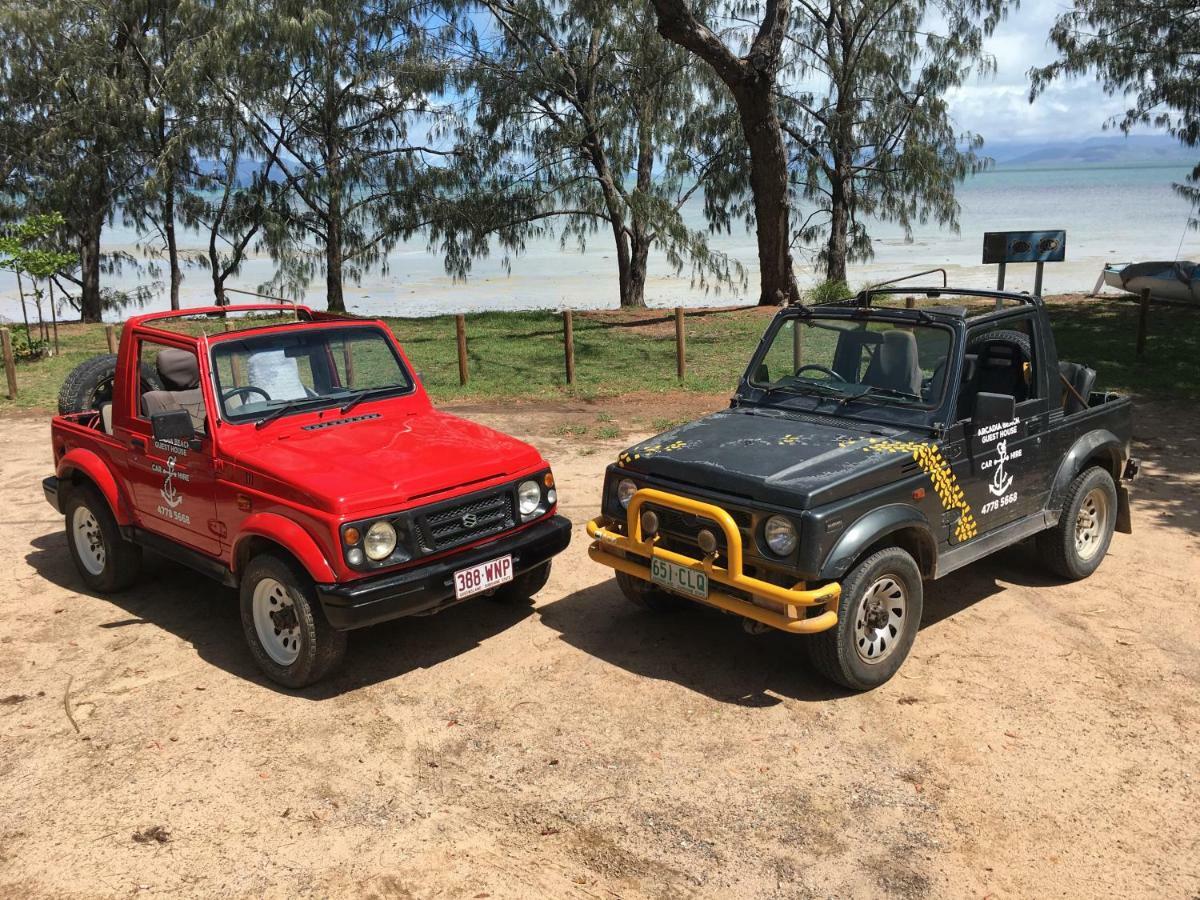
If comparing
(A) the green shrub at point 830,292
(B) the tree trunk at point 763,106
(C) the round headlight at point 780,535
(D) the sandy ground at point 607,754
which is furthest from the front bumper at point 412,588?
(B) the tree trunk at point 763,106

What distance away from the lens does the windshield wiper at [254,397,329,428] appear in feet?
19.5

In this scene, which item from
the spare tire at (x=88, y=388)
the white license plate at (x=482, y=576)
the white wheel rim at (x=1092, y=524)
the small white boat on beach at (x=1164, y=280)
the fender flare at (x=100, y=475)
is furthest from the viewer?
the small white boat on beach at (x=1164, y=280)

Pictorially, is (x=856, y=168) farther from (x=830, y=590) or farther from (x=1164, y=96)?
(x=830, y=590)

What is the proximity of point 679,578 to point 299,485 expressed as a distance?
1.99 meters

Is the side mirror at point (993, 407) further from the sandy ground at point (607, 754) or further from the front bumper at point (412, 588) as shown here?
the front bumper at point (412, 588)

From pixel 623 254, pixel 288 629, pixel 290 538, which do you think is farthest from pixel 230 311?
pixel 623 254

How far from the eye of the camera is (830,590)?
4.79m

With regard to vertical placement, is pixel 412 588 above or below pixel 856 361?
below

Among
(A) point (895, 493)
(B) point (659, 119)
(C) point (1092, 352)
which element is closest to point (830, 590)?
(A) point (895, 493)

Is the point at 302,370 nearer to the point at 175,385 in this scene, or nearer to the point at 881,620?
the point at 175,385

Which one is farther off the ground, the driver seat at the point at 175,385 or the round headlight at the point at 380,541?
the driver seat at the point at 175,385

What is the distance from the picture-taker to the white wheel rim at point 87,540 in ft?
22.6

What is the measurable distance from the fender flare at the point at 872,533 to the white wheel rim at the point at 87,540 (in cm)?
484

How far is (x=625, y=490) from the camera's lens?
5.69m
